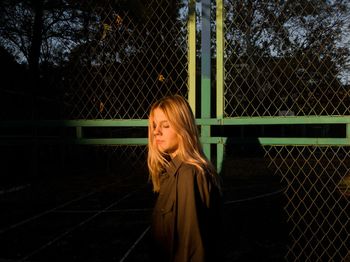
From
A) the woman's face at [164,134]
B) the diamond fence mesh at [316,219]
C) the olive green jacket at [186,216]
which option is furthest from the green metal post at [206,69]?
the olive green jacket at [186,216]

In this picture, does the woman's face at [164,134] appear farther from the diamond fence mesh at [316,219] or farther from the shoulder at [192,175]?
the diamond fence mesh at [316,219]

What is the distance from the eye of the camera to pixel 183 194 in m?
1.87

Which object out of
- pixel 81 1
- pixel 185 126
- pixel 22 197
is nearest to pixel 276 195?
pixel 22 197

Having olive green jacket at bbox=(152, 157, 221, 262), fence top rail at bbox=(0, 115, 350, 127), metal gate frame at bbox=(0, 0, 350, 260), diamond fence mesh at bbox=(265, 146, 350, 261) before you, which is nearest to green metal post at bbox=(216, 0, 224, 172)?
metal gate frame at bbox=(0, 0, 350, 260)

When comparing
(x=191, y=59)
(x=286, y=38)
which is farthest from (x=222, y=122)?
(x=286, y=38)

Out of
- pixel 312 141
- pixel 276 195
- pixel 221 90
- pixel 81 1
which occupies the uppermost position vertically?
pixel 81 1

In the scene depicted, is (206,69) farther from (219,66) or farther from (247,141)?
(247,141)

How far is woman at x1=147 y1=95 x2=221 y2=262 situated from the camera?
6.07ft

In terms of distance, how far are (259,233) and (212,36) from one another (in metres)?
3.86

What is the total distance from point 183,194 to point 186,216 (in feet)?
0.34

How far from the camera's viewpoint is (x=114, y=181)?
1301 centimetres

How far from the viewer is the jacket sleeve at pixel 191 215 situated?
6.04ft

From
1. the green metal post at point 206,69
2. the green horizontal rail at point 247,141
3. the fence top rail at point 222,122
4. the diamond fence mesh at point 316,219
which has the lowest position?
the diamond fence mesh at point 316,219

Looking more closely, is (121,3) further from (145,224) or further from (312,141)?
(145,224)
